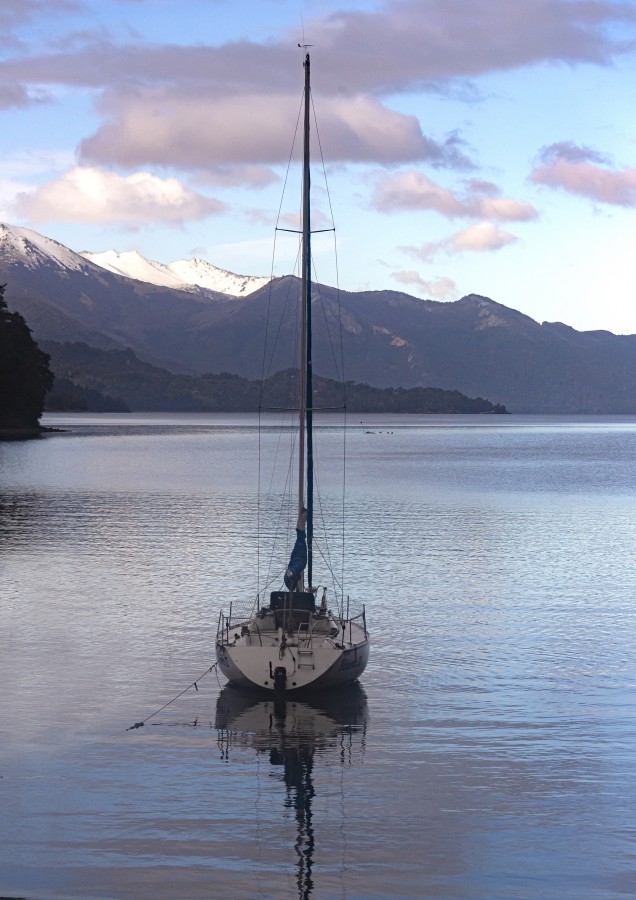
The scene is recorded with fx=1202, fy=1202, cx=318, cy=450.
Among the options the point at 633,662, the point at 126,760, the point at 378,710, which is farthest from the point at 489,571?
the point at 126,760

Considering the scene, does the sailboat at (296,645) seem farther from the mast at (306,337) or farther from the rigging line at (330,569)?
the rigging line at (330,569)

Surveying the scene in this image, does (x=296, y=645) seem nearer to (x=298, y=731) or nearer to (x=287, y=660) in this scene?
(x=287, y=660)

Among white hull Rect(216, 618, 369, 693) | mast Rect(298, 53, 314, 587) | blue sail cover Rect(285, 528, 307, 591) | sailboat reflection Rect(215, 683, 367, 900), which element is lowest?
sailboat reflection Rect(215, 683, 367, 900)

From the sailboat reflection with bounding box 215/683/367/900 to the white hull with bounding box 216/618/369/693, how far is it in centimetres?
54

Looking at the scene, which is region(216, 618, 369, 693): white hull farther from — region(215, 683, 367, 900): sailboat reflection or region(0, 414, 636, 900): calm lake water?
region(0, 414, 636, 900): calm lake water

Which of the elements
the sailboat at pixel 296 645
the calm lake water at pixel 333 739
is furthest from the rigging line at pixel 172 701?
the sailboat at pixel 296 645

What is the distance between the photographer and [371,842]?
2289 centimetres

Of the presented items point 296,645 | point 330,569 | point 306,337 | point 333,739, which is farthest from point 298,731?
point 330,569

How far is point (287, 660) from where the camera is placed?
106 ft

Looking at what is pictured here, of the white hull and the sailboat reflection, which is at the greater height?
the white hull

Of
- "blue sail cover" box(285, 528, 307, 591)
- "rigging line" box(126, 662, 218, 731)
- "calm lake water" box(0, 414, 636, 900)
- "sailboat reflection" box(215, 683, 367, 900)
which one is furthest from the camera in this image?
"blue sail cover" box(285, 528, 307, 591)

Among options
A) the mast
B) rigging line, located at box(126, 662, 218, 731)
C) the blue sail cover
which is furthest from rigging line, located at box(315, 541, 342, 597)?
rigging line, located at box(126, 662, 218, 731)

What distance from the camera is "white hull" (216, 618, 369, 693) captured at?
32.3 m

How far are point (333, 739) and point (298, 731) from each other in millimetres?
1101
